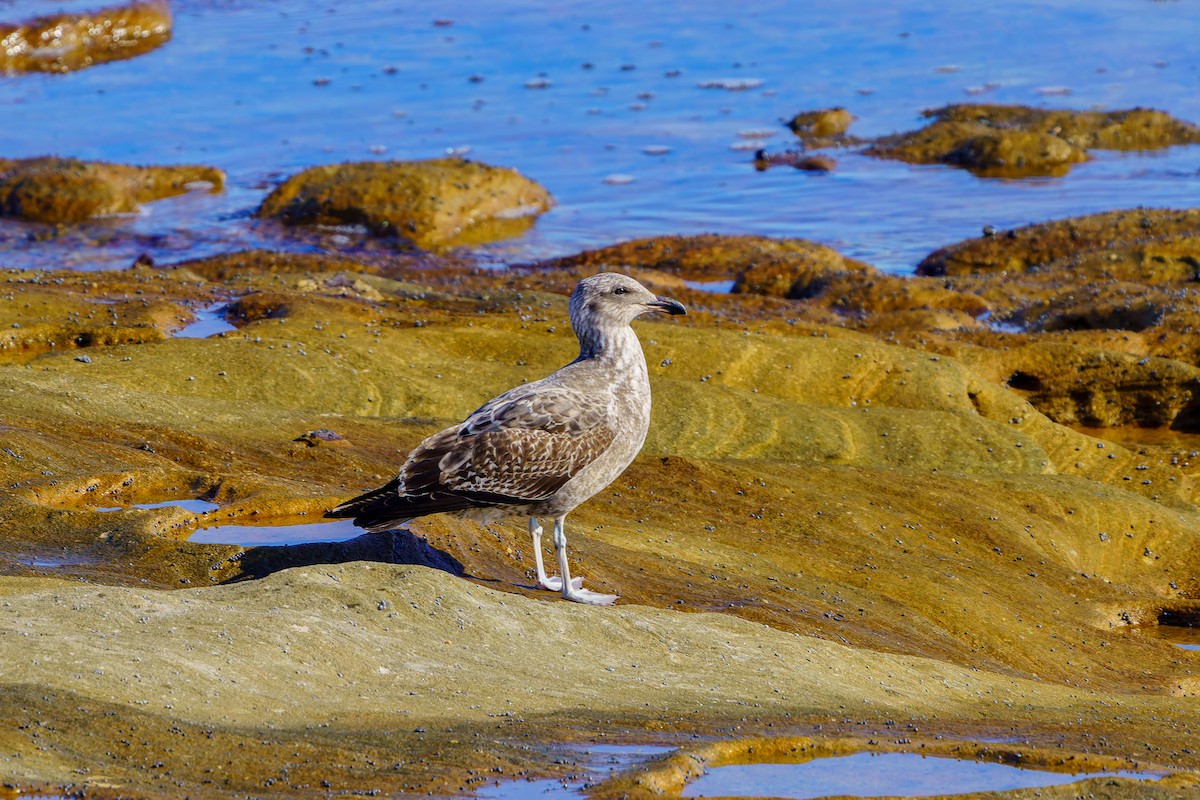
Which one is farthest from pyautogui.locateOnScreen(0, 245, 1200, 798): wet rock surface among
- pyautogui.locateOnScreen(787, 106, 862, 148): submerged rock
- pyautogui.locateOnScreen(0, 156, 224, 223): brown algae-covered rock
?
pyautogui.locateOnScreen(787, 106, 862, 148): submerged rock

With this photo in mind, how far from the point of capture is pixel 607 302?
1019 centimetres

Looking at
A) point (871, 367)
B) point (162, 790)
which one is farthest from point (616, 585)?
point (871, 367)

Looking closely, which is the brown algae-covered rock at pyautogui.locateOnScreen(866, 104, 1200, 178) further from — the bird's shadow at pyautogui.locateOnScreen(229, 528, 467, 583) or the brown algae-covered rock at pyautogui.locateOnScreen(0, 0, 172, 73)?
the bird's shadow at pyautogui.locateOnScreen(229, 528, 467, 583)

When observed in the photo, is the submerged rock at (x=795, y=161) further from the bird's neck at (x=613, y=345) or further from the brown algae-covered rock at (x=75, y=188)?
the bird's neck at (x=613, y=345)

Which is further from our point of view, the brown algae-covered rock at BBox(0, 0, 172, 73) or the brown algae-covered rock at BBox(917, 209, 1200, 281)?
the brown algae-covered rock at BBox(0, 0, 172, 73)

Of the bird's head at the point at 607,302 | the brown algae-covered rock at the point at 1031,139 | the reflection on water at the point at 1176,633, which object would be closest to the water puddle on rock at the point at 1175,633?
the reflection on water at the point at 1176,633

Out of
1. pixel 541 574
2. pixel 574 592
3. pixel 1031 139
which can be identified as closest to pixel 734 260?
pixel 1031 139

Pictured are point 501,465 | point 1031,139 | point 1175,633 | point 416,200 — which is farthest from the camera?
point 1031,139

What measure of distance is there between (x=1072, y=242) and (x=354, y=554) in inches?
851

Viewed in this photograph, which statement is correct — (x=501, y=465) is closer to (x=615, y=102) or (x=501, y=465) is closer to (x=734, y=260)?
(x=734, y=260)

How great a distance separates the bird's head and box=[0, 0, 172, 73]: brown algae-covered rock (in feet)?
137

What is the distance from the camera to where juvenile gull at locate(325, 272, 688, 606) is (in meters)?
9.12

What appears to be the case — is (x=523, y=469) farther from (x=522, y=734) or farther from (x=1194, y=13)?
(x=1194, y=13)

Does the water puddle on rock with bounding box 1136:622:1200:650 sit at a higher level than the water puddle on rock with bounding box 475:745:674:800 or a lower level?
lower
